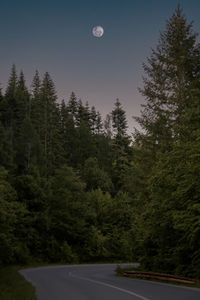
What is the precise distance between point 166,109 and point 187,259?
35.8ft

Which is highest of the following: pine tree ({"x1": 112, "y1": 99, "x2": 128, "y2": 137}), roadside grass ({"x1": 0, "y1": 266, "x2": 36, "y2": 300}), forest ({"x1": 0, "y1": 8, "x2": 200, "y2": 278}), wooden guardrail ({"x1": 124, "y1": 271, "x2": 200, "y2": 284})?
pine tree ({"x1": 112, "y1": 99, "x2": 128, "y2": 137})

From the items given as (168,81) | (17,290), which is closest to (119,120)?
(168,81)

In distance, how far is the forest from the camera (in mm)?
20312

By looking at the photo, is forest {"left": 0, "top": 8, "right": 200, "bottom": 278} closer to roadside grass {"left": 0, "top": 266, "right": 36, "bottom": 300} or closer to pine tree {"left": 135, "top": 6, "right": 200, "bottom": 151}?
pine tree {"left": 135, "top": 6, "right": 200, "bottom": 151}

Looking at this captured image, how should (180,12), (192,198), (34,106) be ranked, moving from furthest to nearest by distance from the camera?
(34,106)
(180,12)
(192,198)

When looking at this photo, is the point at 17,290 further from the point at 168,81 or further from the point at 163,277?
the point at 168,81

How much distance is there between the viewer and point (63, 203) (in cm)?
5344

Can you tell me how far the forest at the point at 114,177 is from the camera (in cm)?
2031

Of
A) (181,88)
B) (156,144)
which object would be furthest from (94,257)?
(181,88)

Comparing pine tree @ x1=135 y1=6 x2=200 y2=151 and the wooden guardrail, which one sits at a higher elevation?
pine tree @ x1=135 y1=6 x2=200 y2=151

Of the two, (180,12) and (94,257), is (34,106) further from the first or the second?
(180,12)

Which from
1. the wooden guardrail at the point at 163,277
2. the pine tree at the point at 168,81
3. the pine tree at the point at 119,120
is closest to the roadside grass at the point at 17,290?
the wooden guardrail at the point at 163,277

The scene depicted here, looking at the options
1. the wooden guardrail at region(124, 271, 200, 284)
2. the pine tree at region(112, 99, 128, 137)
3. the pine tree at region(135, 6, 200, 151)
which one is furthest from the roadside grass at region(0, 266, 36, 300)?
the pine tree at region(112, 99, 128, 137)

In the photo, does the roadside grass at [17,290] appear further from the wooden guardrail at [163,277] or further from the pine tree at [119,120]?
the pine tree at [119,120]
